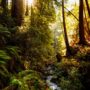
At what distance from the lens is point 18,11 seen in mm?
13820

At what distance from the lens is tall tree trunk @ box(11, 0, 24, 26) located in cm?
1333

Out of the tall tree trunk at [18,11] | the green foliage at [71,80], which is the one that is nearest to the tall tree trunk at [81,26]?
the green foliage at [71,80]

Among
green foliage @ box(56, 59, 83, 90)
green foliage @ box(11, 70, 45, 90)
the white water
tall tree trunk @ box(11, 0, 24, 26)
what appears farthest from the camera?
tall tree trunk @ box(11, 0, 24, 26)

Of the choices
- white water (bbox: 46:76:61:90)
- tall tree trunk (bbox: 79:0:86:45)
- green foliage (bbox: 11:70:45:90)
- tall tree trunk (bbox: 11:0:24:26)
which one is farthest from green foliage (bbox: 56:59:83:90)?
tall tree trunk (bbox: 79:0:86:45)

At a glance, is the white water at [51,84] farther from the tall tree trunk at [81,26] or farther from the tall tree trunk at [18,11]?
the tall tree trunk at [81,26]

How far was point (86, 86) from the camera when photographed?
1098cm

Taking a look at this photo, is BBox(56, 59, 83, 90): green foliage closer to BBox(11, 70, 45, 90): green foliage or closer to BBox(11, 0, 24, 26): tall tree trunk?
BBox(11, 70, 45, 90): green foliage

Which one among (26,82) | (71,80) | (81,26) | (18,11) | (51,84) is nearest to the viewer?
(26,82)

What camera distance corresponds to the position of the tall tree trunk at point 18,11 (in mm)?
13331

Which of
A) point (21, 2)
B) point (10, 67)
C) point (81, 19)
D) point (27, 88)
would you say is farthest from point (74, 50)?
point (27, 88)

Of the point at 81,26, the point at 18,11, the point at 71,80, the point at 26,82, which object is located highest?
the point at 18,11

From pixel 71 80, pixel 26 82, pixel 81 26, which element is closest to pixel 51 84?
pixel 71 80

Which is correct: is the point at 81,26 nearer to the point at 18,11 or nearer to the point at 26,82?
the point at 18,11

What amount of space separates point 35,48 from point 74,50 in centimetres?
612
